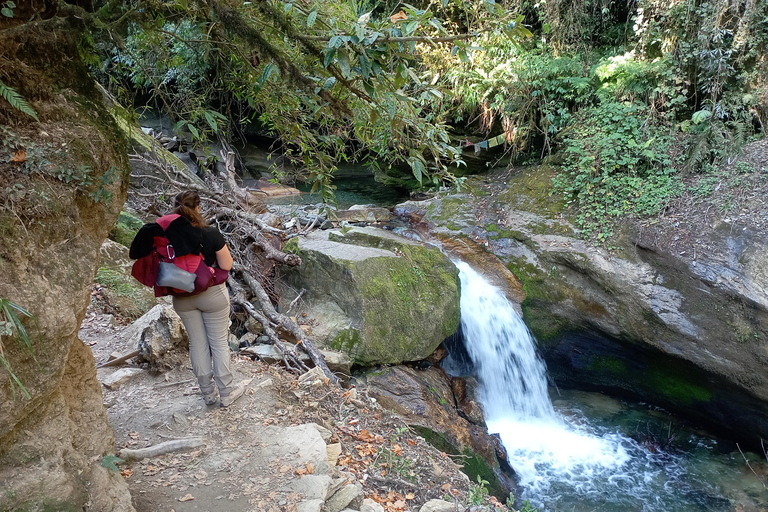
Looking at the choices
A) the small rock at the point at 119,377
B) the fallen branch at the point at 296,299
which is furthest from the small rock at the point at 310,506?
the fallen branch at the point at 296,299

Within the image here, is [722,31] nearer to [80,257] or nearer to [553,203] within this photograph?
[553,203]

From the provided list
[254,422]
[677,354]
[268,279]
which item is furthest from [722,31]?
[254,422]

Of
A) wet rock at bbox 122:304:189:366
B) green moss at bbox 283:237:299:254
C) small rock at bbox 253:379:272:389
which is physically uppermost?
green moss at bbox 283:237:299:254

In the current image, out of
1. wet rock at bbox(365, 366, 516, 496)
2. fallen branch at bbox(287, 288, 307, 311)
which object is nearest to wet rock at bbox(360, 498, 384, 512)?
wet rock at bbox(365, 366, 516, 496)

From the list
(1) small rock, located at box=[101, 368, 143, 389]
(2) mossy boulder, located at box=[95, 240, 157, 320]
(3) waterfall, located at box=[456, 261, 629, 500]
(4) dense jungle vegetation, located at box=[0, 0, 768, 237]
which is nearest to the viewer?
(4) dense jungle vegetation, located at box=[0, 0, 768, 237]

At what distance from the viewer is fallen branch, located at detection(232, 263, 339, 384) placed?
17.7ft

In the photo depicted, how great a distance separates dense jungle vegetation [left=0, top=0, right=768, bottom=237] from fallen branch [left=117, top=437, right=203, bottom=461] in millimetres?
2126

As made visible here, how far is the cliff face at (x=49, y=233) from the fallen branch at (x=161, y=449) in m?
0.78

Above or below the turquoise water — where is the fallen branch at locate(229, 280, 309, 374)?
below

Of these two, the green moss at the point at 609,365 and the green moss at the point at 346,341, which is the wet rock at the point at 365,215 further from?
the green moss at the point at 609,365

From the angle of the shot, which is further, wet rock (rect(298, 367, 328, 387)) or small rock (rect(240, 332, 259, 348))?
small rock (rect(240, 332, 259, 348))

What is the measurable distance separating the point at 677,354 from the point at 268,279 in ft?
20.5

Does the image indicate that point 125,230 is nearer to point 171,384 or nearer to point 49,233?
point 171,384

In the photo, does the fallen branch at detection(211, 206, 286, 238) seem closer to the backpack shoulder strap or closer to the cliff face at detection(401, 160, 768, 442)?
the backpack shoulder strap
